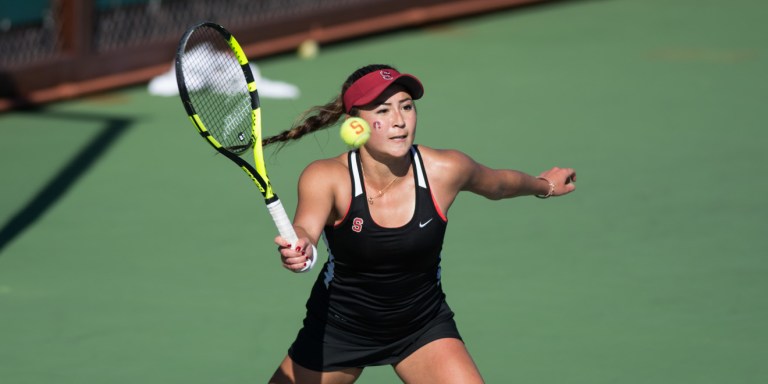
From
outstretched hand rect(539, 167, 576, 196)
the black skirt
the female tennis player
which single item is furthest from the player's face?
outstretched hand rect(539, 167, 576, 196)

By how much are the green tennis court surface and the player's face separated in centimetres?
166

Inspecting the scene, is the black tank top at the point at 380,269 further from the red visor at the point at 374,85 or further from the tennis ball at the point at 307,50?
the tennis ball at the point at 307,50

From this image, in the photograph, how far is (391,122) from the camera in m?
4.30

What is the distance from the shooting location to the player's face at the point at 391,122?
4.29m

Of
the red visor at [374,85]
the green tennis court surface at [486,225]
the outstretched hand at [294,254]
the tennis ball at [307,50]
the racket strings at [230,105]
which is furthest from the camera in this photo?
the tennis ball at [307,50]

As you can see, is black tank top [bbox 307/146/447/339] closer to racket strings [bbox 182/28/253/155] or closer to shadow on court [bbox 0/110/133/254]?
racket strings [bbox 182/28/253/155]

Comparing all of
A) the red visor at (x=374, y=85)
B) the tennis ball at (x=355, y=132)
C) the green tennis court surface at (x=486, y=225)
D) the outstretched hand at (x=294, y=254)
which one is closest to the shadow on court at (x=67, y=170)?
the green tennis court surface at (x=486, y=225)

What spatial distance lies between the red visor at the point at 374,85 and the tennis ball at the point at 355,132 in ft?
0.38

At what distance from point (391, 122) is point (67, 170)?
465 cm

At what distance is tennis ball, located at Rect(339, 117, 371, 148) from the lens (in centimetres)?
415

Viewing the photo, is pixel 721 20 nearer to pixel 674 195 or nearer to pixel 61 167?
pixel 674 195

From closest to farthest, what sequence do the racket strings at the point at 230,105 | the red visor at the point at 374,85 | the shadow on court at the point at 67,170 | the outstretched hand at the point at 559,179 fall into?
1. the red visor at the point at 374,85
2. the racket strings at the point at 230,105
3. the outstretched hand at the point at 559,179
4. the shadow on court at the point at 67,170

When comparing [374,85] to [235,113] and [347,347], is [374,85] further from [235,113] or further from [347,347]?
[347,347]

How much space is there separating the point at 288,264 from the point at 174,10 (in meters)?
6.90
